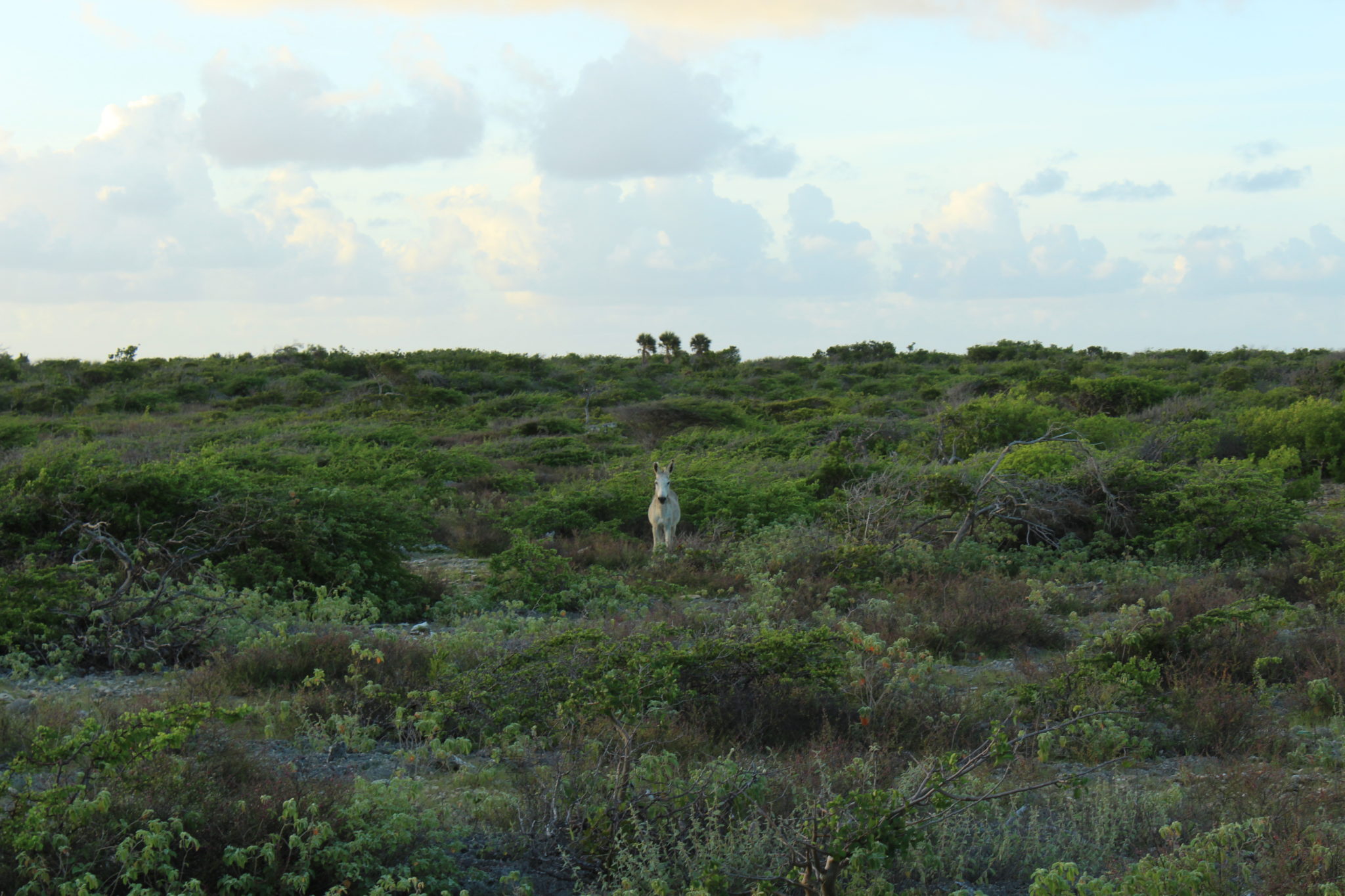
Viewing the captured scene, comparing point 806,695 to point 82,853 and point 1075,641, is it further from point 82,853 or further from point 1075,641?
point 82,853

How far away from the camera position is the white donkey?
12398 mm

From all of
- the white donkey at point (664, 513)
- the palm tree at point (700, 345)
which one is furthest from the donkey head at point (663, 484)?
the palm tree at point (700, 345)

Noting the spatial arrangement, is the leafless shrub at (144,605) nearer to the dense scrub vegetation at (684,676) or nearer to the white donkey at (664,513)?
the dense scrub vegetation at (684,676)

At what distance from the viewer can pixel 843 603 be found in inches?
362

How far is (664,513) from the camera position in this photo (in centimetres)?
1248

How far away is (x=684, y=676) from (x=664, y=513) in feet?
21.2

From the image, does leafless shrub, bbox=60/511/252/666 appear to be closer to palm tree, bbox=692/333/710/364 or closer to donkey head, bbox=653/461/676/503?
donkey head, bbox=653/461/676/503

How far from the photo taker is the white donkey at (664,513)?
1240 cm

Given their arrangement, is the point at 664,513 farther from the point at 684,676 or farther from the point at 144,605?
the point at 684,676

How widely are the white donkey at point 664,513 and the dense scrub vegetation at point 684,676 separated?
46 cm

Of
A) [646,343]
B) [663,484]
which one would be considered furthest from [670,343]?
[663,484]

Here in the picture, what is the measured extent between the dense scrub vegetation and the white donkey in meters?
0.46

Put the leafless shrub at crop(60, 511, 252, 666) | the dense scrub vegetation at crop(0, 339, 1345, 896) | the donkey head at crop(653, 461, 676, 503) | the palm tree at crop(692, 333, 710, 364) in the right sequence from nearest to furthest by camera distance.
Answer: the dense scrub vegetation at crop(0, 339, 1345, 896)
the leafless shrub at crop(60, 511, 252, 666)
the donkey head at crop(653, 461, 676, 503)
the palm tree at crop(692, 333, 710, 364)

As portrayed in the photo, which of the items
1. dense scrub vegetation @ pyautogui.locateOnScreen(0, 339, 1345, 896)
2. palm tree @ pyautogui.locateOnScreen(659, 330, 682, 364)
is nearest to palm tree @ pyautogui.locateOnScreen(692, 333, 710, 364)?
palm tree @ pyautogui.locateOnScreen(659, 330, 682, 364)
